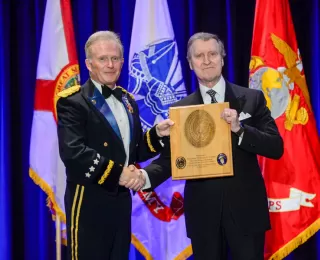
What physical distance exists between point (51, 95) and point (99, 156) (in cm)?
122

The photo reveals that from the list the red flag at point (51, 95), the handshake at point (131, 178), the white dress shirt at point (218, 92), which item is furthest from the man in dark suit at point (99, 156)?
the red flag at point (51, 95)

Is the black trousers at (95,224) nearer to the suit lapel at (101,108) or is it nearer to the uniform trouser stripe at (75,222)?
the uniform trouser stripe at (75,222)

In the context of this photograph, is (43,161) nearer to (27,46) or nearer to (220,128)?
(27,46)

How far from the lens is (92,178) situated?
2111 millimetres

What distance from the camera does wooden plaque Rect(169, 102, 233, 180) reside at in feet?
7.11

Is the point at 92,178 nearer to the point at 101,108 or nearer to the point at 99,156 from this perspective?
the point at 99,156

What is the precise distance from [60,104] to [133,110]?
38 centimetres

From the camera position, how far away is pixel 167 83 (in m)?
3.11

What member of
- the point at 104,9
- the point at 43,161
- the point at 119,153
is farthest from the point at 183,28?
the point at 119,153

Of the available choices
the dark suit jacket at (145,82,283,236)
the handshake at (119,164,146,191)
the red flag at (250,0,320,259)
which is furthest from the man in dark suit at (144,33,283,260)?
the red flag at (250,0,320,259)

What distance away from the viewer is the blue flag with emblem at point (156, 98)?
3.10 metres

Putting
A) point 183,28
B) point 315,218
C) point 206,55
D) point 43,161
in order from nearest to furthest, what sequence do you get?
point 206,55
point 315,218
point 43,161
point 183,28

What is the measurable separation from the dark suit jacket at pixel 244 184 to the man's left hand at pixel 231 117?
0.05 metres

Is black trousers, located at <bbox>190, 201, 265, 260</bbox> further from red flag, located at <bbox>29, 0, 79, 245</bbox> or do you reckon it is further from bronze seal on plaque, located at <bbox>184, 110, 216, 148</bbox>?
red flag, located at <bbox>29, 0, 79, 245</bbox>
